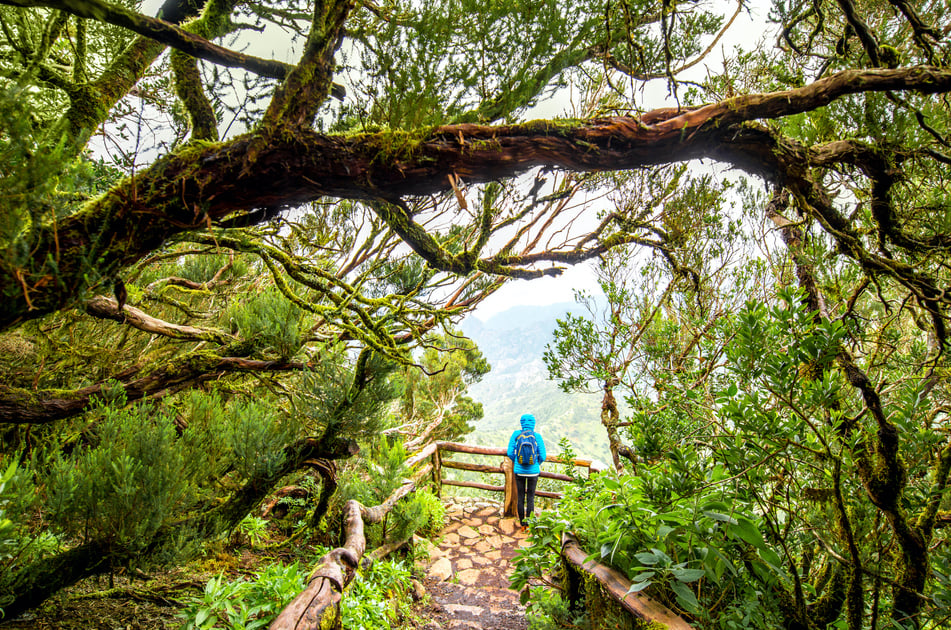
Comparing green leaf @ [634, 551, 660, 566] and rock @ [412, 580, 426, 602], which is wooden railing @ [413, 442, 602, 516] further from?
green leaf @ [634, 551, 660, 566]

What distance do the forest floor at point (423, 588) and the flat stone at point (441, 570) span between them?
0.4 inches

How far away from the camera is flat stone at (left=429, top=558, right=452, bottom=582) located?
3.96m

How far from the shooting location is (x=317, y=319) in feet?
13.6

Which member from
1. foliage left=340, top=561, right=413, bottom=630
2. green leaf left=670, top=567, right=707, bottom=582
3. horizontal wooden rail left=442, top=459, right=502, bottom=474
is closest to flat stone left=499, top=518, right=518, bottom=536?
horizontal wooden rail left=442, top=459, right=502, bottom=474

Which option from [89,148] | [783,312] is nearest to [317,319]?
[89,148]

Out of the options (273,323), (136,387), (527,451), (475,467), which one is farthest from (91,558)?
(475,467)

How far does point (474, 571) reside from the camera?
162 inches

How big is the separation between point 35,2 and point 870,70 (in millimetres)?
3055

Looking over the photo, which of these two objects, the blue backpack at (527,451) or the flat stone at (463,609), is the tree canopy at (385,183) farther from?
the blue backpack at (527,451)

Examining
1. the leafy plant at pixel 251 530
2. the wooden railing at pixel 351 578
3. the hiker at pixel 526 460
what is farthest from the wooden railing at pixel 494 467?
the leafy plant at pixel 251 530

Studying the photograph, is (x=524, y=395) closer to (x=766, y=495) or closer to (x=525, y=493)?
(x=525, y=493)

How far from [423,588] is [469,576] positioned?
2.23ft

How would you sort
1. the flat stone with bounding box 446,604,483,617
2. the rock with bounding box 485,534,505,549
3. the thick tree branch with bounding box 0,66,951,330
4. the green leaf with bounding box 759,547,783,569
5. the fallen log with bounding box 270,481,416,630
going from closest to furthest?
the green leaf with bounding box 759,547,783,569 < the thick tree branch with bounding box 0,66,951,330 < the fallen log with bounding box 270,481,416,630 < the flat stone with bounding box 446,604,483,617 < the rock with bounding box 485,534,505,549

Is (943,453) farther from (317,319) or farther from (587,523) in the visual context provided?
(317,319)
